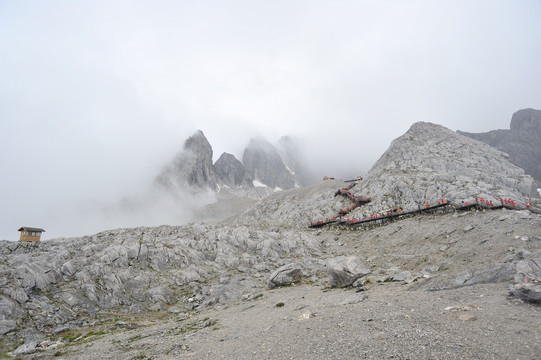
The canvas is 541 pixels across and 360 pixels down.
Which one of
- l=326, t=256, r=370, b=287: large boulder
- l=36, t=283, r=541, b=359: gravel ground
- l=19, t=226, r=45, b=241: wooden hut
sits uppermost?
l=19, t=226, r=45, b=241: wooden hut

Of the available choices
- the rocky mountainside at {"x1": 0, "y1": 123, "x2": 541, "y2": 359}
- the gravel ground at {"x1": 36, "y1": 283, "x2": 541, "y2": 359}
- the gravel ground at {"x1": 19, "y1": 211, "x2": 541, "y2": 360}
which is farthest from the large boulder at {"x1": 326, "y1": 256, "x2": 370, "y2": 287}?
the gravel ground at {"x1": 36, "y1": 283, "x2": 541, "y2": 359}

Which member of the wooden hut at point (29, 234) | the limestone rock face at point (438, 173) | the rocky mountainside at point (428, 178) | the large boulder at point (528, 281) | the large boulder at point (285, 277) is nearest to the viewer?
the large boulder at point (528, 281)

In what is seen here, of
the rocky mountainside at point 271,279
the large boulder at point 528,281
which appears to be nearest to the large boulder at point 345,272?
the rocky mountainside at point 271,279

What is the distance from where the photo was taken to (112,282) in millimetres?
33406

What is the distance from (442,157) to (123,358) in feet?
280

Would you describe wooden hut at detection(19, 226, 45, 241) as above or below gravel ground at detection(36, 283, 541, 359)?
above

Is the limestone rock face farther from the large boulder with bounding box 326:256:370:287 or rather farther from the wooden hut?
the wooden hut

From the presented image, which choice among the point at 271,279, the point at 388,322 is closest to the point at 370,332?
the point at 388,322

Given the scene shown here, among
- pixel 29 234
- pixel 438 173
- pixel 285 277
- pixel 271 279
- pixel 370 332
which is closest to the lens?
pixel 370 332

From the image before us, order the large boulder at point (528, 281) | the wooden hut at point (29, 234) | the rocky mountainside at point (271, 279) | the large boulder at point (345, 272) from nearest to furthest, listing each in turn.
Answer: the large boulder at point (528, 281) → the rocky mountainside at point (271, 279) → the large boulder at point (345, 272) → the wooden hut at point (29, 234)

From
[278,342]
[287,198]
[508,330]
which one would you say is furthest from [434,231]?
[287,198]

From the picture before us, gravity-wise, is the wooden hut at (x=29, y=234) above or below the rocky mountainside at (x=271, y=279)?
above

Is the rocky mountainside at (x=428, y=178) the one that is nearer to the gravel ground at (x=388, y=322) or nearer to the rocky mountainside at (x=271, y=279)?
the rocky mountainside at (x=271, y=279)

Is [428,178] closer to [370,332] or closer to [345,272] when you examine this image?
[345,272]
